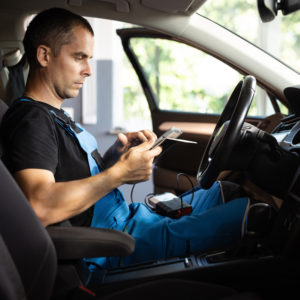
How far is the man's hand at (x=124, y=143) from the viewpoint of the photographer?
1447 millimetres

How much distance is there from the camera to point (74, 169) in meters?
1.15

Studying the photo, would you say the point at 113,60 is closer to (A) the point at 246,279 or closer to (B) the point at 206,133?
(B) the point at 206,133

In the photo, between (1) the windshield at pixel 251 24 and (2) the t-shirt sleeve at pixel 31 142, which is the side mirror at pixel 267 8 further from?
(1) the windshield at pixel 251 24

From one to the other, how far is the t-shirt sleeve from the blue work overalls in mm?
89

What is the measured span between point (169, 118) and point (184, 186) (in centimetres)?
44

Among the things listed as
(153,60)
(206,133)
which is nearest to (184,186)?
(206,133)

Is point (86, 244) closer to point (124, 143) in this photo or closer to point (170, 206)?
point (170, 206)

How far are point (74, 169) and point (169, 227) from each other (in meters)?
0.33

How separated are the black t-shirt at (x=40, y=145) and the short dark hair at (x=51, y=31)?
0.67 feet

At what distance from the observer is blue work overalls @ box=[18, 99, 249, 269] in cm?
106

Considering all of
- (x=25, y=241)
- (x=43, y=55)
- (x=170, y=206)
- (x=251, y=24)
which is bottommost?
(x=170, y=206)

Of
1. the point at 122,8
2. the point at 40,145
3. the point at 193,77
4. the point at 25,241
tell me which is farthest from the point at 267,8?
the point at 193,77

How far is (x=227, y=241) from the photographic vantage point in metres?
1.07

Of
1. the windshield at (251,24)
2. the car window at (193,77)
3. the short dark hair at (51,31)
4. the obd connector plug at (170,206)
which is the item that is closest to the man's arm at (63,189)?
the obd connector plug at (170,206)
